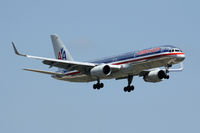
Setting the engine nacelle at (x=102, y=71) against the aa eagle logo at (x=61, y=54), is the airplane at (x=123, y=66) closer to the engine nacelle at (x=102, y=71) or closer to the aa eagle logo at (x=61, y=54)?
the engine nacelle at (x=102, y=71)

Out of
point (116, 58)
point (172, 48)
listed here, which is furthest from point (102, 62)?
point (172, 48)

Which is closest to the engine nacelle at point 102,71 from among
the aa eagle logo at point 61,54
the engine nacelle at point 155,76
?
the engine nacelle at point 155,76

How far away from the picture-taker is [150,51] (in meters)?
56.5

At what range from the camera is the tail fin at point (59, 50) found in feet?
235

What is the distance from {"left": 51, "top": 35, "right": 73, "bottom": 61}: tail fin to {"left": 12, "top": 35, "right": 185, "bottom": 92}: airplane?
13.0 ft

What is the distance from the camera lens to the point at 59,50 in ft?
238

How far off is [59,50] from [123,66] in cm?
1719

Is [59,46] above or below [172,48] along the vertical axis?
above

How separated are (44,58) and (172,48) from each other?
15423 mm

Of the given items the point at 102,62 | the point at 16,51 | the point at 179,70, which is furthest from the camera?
the point at 179,70

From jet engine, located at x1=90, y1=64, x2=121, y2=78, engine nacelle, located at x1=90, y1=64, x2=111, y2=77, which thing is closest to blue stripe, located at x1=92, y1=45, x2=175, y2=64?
jet engine, located at x1=90, y1=64, x2=121, y2=78

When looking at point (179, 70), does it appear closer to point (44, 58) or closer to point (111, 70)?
point (111, 70)

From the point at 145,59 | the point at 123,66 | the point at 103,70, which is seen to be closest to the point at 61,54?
the point at 103,70

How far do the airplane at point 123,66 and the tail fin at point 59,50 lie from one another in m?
3.96
